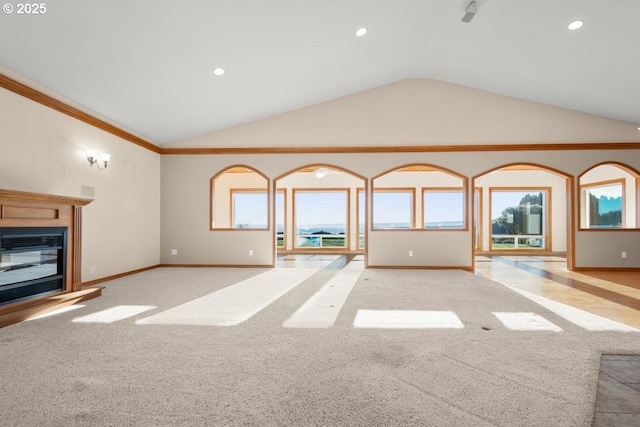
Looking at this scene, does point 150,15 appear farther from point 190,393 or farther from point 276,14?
point 190,393

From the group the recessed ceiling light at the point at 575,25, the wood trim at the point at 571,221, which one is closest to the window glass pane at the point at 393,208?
the wood trim at the point at 571,221

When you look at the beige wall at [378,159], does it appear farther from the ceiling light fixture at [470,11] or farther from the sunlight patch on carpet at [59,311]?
the ceiling light fixture at [470,11]

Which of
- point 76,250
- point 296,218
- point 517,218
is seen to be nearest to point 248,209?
point 296,218

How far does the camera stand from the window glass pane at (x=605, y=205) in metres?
9.48

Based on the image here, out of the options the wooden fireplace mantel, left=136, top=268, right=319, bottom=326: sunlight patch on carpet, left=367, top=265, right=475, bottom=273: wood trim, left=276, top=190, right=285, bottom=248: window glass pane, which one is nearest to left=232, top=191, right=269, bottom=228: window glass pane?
left=276, top=190, right=285, bottom=248: window glass pane

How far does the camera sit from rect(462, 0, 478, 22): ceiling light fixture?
15.1 feet

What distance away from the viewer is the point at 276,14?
4.32 m

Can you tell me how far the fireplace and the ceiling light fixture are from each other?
19.8 ft

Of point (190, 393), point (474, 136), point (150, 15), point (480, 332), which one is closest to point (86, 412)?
point (190, 393)

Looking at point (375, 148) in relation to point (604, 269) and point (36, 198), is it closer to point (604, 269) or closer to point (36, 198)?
point (604, 269)

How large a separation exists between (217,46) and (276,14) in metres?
0.96

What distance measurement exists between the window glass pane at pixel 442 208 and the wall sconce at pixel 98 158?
355 inches

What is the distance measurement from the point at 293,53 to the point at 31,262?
438cm

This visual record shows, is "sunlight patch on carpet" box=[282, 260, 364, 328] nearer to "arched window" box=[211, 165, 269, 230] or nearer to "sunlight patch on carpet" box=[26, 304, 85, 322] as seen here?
"sunlight patch on carpet" box=[26, 304, 85, 322]
